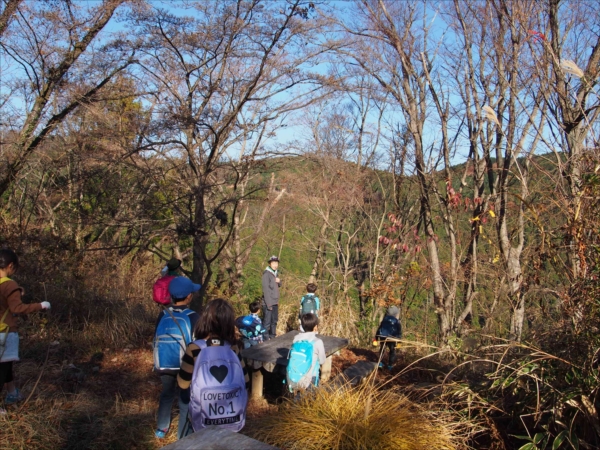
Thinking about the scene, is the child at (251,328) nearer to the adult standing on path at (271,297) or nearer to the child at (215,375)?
the adult standing on path at (271,297)

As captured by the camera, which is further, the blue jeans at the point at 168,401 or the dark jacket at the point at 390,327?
the dark jacket at the point at 390,327

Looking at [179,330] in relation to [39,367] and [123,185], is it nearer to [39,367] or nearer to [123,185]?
[39,367]

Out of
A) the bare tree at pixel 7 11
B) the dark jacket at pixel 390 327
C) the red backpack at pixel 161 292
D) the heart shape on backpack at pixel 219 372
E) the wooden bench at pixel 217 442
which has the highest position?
the bare tree at pixel 7 11

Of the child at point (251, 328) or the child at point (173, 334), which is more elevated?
the child at point (173, 334)

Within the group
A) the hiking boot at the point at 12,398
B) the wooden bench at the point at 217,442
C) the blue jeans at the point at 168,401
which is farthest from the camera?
the hiking boot at the point at 12,398

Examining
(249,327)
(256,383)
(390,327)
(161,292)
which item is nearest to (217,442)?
(161,292)

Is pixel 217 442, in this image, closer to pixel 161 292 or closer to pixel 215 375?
pixel 215 375

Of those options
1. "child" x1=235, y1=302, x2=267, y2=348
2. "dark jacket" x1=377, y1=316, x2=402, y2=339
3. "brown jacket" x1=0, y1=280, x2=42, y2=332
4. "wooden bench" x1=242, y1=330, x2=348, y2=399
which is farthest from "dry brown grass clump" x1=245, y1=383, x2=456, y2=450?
"dark jacket" x1=377, y1=316, x2=402, y2=339

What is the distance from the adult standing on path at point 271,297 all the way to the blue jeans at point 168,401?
4609mm

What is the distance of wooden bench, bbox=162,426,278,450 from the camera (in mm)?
1973

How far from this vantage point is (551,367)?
3.09m

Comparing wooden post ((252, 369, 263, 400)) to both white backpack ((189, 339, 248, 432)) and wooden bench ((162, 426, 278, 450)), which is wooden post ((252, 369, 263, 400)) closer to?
white backpack ((189, 339, 248, 432))

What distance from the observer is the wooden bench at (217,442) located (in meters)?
1.97

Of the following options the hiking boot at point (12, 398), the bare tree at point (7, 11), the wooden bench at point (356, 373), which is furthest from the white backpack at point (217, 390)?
the bare tree at point (7, 11)
